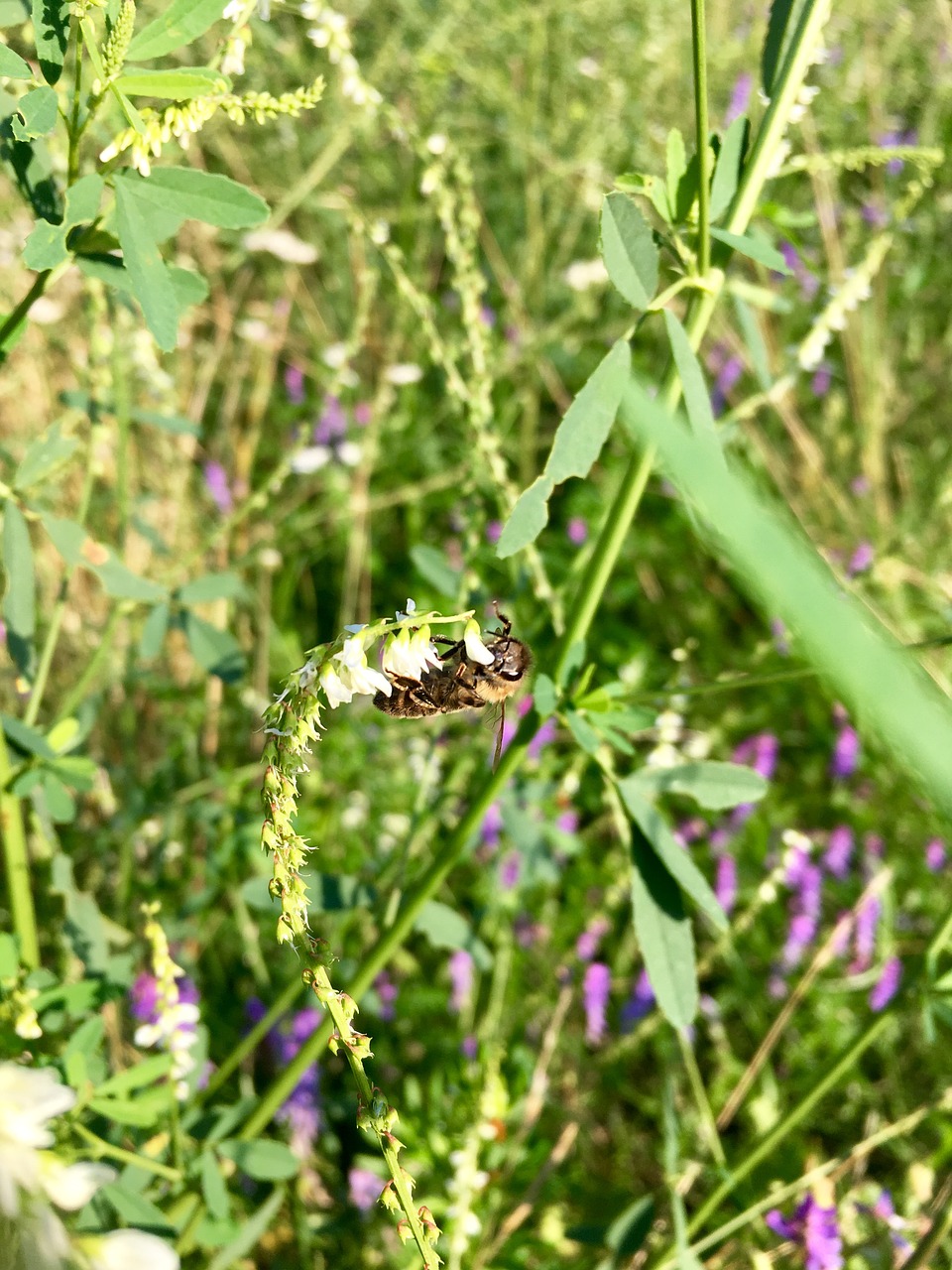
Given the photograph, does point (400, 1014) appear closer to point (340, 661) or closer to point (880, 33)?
point (340, 661)

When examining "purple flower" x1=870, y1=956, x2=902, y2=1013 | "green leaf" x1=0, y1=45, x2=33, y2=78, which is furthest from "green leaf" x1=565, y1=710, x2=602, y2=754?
"purple flower" x1=870, y1=956, x2=902, y2=1013

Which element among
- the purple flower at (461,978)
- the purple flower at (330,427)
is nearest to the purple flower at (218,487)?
the purple flower at (330,427)

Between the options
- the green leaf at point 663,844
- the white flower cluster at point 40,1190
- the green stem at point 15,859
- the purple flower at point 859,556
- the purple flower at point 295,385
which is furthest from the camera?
the purple flower at point 295,385

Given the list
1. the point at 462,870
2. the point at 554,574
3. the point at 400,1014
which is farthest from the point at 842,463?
the point at 400,1014

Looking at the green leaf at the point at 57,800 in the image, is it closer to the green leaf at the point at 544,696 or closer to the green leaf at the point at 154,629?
the green leaf at the point at 154,629

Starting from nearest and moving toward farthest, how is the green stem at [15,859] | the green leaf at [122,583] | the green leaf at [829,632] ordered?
the green leaf at [829,632]
the green stem at [15,859]
the green leaf at [122,583]

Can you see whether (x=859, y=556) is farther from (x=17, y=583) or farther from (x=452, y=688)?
(x=17, y=583)

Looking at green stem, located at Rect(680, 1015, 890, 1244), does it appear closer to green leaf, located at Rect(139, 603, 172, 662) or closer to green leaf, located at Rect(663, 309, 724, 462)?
green leaf, located at Rect(663, 309, 724, 462)

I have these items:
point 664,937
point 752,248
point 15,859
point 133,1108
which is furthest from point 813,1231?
point 752,248
